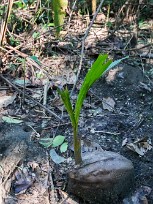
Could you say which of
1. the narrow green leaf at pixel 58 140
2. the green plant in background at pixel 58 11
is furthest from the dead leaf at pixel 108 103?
the green plant in background at pixel 58 11

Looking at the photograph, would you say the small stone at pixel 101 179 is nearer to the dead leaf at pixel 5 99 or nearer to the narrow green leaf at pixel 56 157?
the narrow green leaf at pixel 56 157

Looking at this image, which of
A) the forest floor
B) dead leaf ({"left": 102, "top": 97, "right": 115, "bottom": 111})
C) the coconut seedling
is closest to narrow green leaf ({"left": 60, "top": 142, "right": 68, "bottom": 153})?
the forest floor

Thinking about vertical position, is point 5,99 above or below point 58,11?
below

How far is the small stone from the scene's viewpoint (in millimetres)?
1380

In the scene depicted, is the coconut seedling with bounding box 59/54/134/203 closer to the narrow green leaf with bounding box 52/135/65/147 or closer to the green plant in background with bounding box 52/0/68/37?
the narrow green leaf with bounding box 52/135/65/147

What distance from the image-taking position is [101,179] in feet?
4.52

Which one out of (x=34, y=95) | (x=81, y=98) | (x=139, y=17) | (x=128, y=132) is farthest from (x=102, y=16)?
(x=81, y=98)

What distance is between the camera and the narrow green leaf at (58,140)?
1650mm

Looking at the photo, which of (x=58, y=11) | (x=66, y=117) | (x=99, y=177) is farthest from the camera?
(x=58, y=11)

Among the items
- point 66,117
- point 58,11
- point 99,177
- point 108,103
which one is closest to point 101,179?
point 99,177

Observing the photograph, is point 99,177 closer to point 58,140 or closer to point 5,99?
point 58,140

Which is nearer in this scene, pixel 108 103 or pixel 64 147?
pixel 64 147

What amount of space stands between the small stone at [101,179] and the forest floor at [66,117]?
0.07 m

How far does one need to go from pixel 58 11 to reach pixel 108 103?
83 cm
